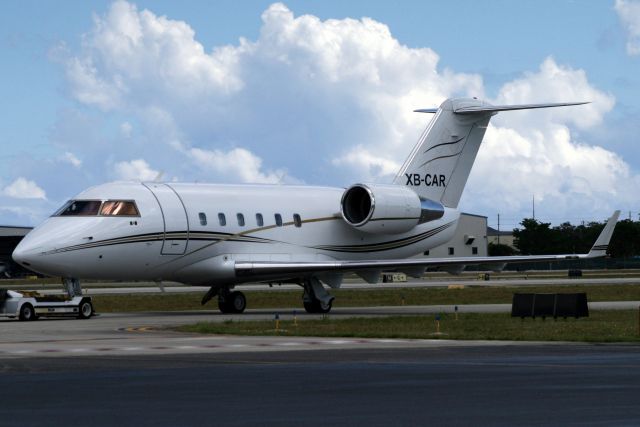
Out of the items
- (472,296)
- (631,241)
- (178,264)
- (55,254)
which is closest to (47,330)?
(55,254)

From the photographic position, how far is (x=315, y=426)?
13133 millimetres

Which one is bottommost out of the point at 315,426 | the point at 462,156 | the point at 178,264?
the point at 315,426

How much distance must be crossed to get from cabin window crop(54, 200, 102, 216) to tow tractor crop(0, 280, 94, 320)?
267 cm

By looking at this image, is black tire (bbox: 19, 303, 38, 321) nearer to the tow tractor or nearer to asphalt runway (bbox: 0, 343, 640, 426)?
the tow tractor

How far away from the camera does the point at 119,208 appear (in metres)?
39.7

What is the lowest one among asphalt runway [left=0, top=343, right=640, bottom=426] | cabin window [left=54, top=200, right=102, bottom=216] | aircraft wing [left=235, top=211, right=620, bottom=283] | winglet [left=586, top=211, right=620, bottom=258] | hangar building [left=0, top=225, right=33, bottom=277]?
asphalt runway [left=0, top=343, right=640, bottom=426]

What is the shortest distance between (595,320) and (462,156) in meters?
14.7

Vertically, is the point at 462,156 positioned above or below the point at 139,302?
above

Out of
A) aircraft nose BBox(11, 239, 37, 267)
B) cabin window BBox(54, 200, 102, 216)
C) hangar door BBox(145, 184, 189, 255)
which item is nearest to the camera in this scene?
aircraft nose BBox(11, 239, 37, 267)

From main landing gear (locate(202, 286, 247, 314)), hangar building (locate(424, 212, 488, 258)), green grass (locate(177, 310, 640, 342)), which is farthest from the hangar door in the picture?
hangar building (locate(424, 212, 488, 258))

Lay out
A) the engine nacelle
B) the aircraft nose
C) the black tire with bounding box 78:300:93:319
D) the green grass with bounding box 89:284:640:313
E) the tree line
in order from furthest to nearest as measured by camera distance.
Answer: the tree line
the green grass with bounding box 89:284:640:313
the engine nacelle
the black tire with bounding box 78:300:93:319
the aircraft nose

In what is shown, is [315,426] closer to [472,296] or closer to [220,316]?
[220,316]

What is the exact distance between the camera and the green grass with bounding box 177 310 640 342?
94.1 feet

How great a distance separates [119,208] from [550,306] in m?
13.9
